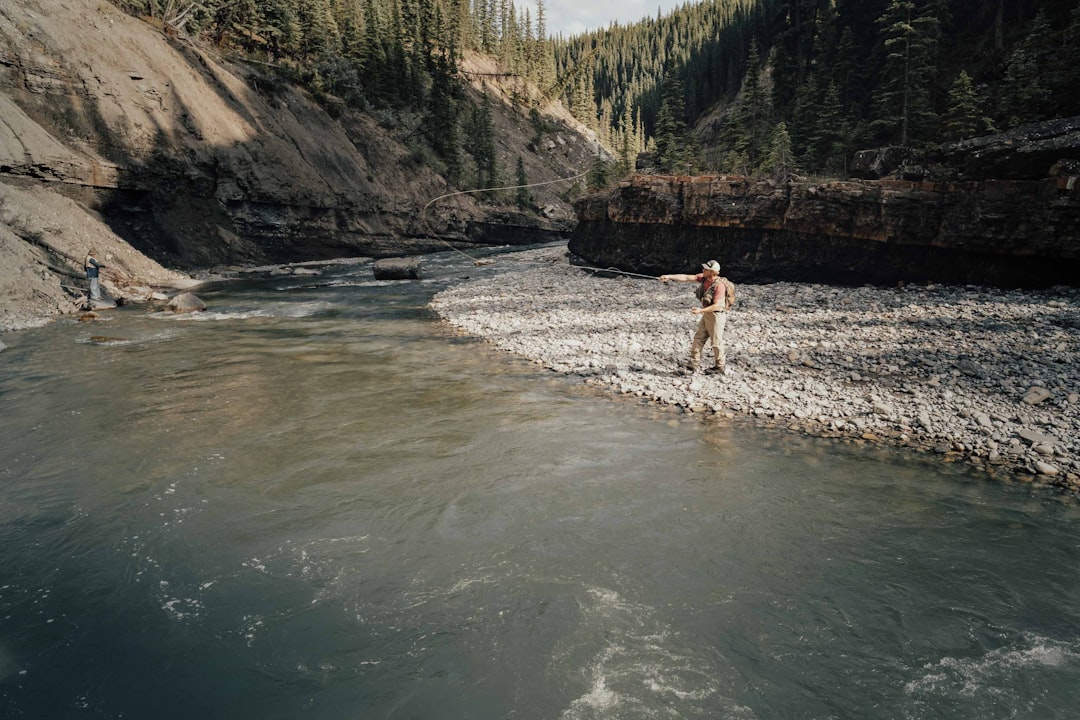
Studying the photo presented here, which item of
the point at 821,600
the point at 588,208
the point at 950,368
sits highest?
the point at 588,208

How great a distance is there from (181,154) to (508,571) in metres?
36.4

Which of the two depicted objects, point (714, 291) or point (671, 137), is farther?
point (671, 137)

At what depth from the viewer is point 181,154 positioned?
3158cm

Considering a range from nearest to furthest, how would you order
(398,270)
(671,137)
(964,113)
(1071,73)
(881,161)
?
(1071,73) → (964,113) → (881,161) → (398,270) → (671,137)

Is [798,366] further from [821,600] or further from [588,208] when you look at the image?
[588,208]

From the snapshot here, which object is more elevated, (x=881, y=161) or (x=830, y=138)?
(x=830, y=138)

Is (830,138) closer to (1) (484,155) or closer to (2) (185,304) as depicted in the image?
(2) (185,304)

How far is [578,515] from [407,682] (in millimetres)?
2772

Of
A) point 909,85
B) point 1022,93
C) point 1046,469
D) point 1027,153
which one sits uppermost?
point 909,85

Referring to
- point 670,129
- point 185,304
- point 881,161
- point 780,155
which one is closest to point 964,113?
point 881,161

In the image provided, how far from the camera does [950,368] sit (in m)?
10.4

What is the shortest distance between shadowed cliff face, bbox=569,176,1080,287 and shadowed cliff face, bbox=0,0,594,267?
78.4 feet

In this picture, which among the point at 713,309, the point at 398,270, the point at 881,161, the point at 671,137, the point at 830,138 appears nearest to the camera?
the point at 713,309

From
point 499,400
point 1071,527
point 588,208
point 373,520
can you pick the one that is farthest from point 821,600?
point 588,208
